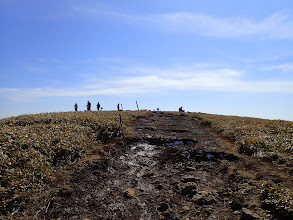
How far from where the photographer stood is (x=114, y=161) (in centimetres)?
1562

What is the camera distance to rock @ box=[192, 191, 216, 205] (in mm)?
9341

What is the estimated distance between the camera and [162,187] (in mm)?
11438

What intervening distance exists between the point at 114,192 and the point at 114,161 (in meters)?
4.61

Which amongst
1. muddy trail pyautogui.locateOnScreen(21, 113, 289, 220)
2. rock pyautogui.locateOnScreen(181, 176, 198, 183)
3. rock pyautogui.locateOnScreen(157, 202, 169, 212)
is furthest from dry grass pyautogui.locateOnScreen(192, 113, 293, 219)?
rock pyautogui.locateOnScreen(157, 202, 169, 212)

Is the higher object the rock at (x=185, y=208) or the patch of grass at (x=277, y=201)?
the patch of grass at (x=277, y=201)

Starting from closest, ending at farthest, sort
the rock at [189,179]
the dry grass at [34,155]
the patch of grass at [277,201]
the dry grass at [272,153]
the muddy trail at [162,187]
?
the patch of grass at [277,201] < the dry grass at [272,153] < the muddy trail at [162,187] < the dry grass at [34,155] < the rock at [189,179]

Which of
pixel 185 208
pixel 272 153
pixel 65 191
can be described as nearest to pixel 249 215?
pixel 185 208

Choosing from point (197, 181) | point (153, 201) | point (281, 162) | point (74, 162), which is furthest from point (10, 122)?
point (281, 162)

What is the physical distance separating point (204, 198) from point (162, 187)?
2780mm

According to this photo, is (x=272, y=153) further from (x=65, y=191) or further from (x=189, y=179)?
(x=65, y=191)

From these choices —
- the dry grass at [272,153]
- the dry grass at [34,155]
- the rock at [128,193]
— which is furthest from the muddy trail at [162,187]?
the dry grass at [34,155]

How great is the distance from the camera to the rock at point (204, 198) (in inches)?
368

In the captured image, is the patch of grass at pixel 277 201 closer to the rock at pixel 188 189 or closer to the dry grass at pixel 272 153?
the dry grass at pixel 272 153

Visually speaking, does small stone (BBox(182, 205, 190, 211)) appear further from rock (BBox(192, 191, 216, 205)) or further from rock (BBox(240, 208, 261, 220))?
rock (BBox(240, 208, 261, 220))
